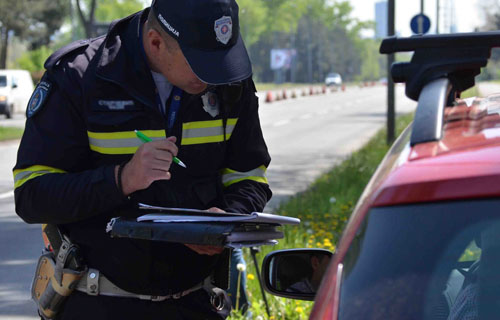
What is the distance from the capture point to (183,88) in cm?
265

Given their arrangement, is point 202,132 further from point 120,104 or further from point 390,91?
point 390,91

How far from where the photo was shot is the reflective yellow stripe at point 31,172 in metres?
2.59

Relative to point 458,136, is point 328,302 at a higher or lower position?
lower

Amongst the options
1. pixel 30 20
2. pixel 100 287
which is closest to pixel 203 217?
pixel 100 287

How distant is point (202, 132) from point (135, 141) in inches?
8.0

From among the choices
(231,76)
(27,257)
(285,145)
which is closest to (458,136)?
(231,76)

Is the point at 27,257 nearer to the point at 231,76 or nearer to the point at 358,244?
the point at 231,76

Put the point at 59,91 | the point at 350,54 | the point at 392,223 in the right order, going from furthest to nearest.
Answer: the point at 350,54, the point at 59,91, the point at 392,223

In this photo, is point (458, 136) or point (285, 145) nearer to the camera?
point (458, 136)

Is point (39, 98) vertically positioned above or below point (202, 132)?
above

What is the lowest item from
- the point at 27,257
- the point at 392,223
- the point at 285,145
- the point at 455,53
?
the point at 285,145

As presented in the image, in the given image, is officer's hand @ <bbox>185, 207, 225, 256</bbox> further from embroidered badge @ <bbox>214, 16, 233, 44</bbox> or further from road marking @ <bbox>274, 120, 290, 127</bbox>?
road marking @ <bbox>274, 120, 290, 127</bbox>

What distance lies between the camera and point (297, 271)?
234cm

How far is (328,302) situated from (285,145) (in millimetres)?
18625
